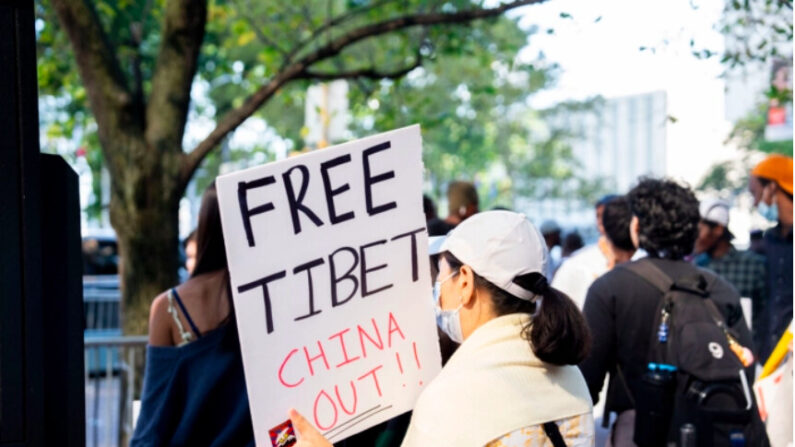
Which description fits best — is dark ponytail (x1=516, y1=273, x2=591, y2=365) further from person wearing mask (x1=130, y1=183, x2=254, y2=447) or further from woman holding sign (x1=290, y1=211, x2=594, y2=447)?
person wearing mask (x1=130, y1=183, x2=254, y2=447)

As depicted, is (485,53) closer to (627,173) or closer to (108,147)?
(108,147)

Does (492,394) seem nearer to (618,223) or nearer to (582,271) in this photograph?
(618,223)

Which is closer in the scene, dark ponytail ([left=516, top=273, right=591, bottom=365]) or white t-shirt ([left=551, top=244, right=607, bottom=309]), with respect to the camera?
dark ponytail ([left=516, top=273, right=591, bottom=365])

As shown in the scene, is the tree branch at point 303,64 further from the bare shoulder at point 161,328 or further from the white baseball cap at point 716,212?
the bare shoulder at point 161,328

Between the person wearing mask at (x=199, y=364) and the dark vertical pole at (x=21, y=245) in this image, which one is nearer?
the dark vertical pole at (x=21, y=245)

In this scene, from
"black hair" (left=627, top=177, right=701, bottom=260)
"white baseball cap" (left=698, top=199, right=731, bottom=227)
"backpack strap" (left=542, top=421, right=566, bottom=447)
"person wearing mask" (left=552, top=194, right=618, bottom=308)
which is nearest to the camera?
"backpack strap" (left=542, top=421, right=566, bottom=447)

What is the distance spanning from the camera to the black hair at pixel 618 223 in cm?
536

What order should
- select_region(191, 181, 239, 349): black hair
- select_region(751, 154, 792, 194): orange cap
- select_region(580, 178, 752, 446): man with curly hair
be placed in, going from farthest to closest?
1. select_region(751, 154, 792, 194): orange cap
2. select_region(580, 178, 752, 446): man with curly hair
3. select_region(191, 181, 239, 349): black hair

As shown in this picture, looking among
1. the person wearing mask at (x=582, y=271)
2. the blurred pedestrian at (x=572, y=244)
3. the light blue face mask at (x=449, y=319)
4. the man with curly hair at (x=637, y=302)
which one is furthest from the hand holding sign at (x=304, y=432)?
the blurred pedestrian at (x=572, y=244)

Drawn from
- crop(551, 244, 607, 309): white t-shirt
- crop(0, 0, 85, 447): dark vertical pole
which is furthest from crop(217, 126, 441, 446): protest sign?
crop(551, 244, 607, 309): white t-shirt

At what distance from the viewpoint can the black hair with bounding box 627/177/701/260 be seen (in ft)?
14.4

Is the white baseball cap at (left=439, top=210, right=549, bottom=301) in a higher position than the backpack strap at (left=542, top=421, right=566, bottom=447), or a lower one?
higher

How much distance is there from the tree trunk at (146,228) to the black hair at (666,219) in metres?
4.07

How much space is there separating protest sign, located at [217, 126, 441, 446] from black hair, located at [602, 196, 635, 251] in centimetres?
274
